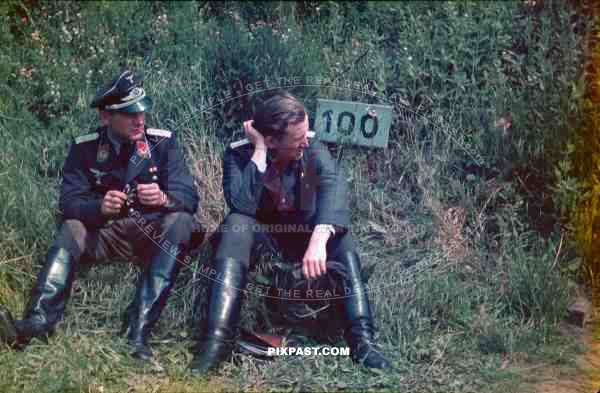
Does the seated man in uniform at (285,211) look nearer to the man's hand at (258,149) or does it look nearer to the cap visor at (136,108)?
the man's hand at (258,149)

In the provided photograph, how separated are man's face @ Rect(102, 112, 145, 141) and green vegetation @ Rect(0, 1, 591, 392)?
50 centimetres

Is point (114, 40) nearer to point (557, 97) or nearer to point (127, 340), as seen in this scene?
point (127, 340)

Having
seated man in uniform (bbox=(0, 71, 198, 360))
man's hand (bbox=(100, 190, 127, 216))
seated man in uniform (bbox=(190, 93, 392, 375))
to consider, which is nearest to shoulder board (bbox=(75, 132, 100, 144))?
seated man in uniform (bbox=(0, 71, 198, 360))

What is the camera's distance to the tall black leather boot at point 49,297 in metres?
4.20

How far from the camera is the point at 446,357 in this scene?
4195 millimetres

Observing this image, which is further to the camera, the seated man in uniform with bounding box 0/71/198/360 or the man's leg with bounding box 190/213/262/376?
the seated man in uniform with bounding box 0/71/198/360

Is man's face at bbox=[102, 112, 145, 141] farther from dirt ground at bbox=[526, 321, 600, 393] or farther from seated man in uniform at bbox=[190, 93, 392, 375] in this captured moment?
dirt ground at bbox=[526, 321, 600, 393]

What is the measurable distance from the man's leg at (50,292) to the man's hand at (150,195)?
1.21ft

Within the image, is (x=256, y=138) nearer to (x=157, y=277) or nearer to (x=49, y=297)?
(x=157, y=277)

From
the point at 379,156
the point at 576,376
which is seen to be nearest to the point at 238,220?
the point at 379,156

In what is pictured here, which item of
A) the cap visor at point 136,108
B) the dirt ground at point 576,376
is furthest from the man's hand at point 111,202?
the dirt ground at point 576,376

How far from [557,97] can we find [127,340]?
9.66 feet

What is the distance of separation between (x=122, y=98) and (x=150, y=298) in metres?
1.09

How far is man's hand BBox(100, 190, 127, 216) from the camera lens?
4414 mm
